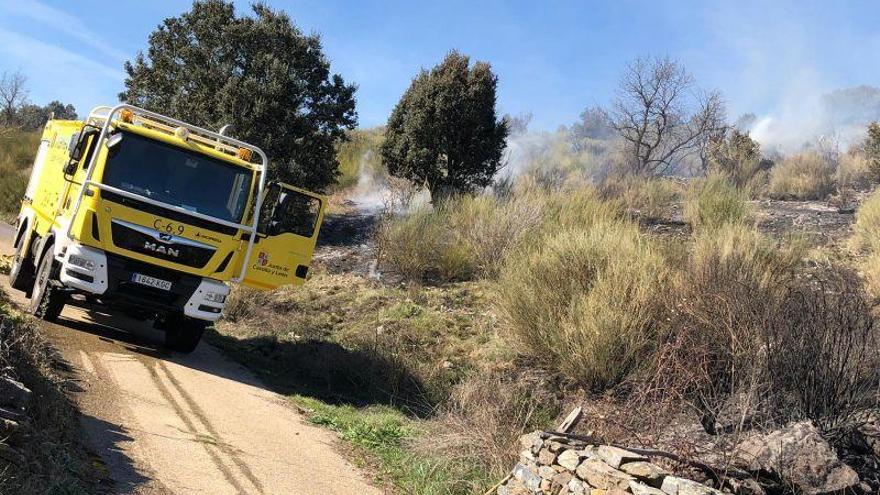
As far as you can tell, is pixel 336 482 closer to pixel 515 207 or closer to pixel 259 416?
pixel 259 416

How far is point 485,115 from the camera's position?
18.4 m

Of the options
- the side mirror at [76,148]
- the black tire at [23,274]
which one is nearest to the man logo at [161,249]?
the side mirror at [76,148]

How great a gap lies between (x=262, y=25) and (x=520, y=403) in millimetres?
13851

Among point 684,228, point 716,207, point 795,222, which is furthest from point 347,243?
point 795,222

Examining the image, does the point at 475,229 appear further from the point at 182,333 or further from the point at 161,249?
the point at 161,249

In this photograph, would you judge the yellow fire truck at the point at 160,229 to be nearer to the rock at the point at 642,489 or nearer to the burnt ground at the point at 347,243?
the burnt ground at the point at 347,243

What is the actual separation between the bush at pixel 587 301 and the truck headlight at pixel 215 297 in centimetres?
386

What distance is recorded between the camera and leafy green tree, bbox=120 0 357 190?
17.6m

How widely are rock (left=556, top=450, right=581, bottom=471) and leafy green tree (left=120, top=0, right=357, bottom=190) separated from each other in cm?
1361

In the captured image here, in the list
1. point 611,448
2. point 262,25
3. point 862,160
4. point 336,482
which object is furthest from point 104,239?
point 862,160

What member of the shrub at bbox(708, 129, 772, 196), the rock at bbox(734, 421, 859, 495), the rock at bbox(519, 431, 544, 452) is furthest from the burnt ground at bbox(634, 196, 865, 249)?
the rock at bbox(519, 431, 544, 452)

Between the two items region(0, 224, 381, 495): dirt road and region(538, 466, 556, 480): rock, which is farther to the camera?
region(0, 224, 381, 495): dirt road

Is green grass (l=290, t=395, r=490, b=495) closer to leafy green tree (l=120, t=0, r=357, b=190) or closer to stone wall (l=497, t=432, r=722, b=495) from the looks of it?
stone wall (l=497, t=432, r=722, b=495)

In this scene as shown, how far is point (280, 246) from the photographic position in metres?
9.83
